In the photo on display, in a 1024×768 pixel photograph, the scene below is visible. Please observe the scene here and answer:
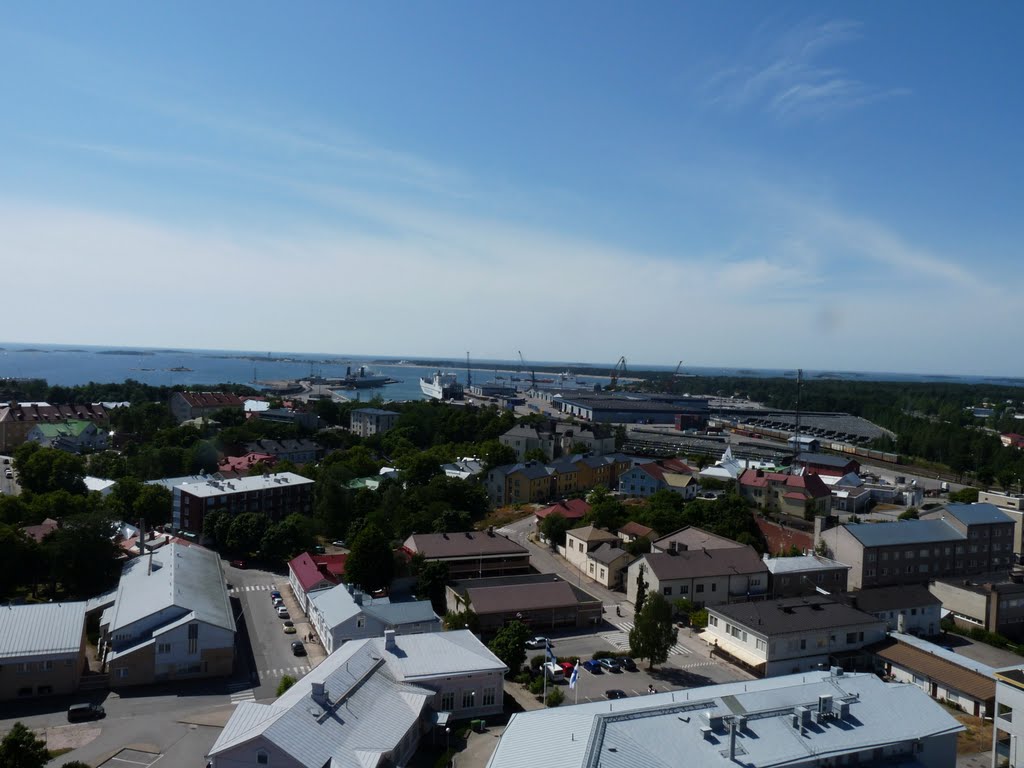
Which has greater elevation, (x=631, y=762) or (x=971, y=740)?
(x=631, y=762)

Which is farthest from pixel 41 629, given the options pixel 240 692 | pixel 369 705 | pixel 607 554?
pixel 607 554

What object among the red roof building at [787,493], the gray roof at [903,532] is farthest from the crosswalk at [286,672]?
the red roof building at [787,493]

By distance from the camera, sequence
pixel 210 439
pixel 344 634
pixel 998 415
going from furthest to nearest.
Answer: pixel 998 415 → pixel 210 439 → pixel 344 634

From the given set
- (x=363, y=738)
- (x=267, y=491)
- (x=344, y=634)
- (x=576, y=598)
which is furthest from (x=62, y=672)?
(x=267, y=491)

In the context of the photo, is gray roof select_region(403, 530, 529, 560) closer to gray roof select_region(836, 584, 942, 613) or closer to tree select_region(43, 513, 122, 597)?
tree select_region(43, 513, 122, 597)

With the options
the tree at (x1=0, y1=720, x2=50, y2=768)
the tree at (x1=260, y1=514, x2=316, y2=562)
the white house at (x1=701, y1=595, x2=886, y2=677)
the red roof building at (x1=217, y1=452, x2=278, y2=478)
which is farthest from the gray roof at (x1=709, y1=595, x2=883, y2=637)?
the red roof building at (x1=217, y1=452, x2=278, y2=478)

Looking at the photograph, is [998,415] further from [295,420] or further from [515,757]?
[515,757]

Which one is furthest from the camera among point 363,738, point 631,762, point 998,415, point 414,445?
point 998,415

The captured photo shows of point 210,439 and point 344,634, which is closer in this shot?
point 344,634
